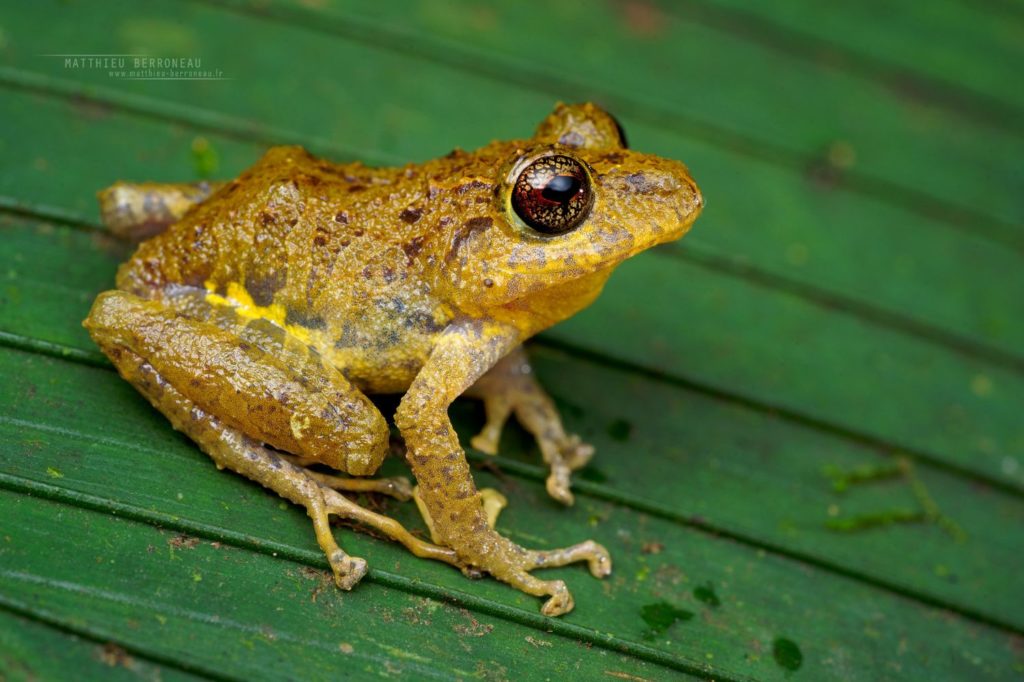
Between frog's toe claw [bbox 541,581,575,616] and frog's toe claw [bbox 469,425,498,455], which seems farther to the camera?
frog's toe claw [bbox 469,425,498,455]

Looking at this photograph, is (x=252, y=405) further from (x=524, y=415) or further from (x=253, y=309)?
(x=524, y=415)

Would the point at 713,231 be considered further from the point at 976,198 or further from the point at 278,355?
the point at 278,355

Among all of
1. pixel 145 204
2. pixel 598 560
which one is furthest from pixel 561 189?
pixel 145 204

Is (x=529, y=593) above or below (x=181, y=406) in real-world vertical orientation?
below

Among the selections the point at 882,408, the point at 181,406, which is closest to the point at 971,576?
the point at 882,408

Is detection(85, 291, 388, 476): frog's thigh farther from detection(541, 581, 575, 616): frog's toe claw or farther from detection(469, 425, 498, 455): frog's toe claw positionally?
detection(541, 581, 575, 616): frog's toe claw

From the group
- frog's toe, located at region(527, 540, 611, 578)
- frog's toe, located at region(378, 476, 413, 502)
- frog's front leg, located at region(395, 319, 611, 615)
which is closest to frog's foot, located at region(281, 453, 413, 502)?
frog's toe, located at region(378, 476, 413, 502)
